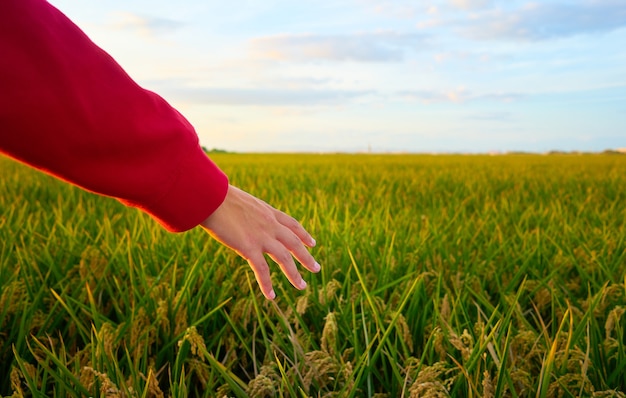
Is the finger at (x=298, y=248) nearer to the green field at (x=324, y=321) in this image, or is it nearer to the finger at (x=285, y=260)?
the finger at (x=285, y=260)

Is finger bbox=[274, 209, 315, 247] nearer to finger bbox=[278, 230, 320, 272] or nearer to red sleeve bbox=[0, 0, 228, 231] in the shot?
finger bbox=[278, 230, 320, 272]

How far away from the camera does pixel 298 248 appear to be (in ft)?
3.59

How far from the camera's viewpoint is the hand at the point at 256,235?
1027 millimetres

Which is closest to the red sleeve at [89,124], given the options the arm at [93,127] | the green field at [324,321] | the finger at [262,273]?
the arm at [93,127]

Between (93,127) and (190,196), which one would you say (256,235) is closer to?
(190,196)

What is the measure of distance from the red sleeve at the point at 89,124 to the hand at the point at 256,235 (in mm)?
63

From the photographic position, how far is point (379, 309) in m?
1.40

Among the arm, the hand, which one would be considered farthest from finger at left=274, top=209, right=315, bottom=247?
the arm

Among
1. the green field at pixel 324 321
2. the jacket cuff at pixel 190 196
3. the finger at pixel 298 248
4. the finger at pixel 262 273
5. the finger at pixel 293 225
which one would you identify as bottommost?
the green field at pixel 324 321

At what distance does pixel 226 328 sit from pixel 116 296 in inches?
15.1

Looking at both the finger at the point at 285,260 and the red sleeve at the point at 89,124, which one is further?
the finger at the point at 285,260

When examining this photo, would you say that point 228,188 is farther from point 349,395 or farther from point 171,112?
point 349,395

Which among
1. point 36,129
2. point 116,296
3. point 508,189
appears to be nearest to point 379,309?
point 116,296

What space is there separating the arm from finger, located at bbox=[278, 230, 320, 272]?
120 mm
